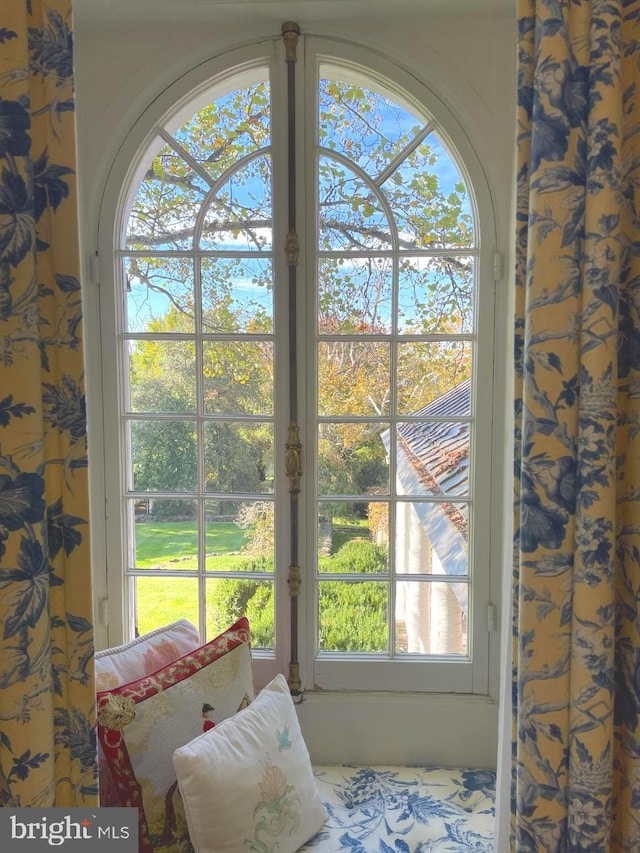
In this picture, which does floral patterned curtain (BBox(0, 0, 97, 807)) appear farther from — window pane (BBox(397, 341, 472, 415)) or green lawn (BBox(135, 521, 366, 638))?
window pane (BBox(397, 341, 472, 415))

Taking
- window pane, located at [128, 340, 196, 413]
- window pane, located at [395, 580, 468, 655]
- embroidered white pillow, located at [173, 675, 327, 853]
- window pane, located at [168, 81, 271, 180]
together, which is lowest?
embroidered white pillow, located at [173, 675, 327, 853]

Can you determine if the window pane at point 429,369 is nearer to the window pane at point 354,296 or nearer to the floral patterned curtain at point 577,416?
the window pane at point 354,296

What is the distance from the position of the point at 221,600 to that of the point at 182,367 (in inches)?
27.0

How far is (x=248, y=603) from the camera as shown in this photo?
1.78m

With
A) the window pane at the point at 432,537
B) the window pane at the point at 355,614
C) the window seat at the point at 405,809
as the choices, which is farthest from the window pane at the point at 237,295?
the window seat at the point at 405,809

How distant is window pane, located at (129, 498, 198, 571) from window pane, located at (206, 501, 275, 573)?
53 millimetres

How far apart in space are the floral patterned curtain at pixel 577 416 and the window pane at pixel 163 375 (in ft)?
3.44

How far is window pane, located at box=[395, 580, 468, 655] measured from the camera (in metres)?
1.74

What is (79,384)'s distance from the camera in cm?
96

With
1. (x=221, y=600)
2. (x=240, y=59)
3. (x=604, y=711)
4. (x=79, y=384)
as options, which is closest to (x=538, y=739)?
(x=604, y=711)

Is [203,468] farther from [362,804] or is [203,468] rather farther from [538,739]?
[538,739]

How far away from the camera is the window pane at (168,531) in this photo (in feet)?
5.84

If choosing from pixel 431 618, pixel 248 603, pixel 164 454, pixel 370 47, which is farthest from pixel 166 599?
pixel 370 47

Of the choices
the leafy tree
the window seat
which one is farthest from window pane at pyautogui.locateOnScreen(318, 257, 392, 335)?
the window seat
